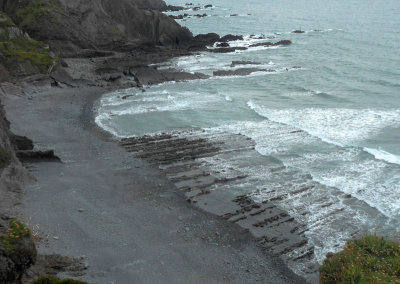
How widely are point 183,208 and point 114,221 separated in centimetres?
397

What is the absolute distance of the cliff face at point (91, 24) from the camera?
5905cm

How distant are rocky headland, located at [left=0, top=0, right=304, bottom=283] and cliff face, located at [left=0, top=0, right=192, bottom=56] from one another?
25.6 ft

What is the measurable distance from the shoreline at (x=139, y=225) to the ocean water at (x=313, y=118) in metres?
3.65

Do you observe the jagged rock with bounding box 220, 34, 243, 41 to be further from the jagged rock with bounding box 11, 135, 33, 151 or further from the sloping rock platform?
the jagged rock with bounding box 11, 135, 33, 151

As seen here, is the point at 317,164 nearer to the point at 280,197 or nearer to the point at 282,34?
the point at 280,197

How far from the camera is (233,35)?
8775 cm

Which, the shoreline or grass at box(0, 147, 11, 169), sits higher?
grass at box(0, 147, 11, 169)

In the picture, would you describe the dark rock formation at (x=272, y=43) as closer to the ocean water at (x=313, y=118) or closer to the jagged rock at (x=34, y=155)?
the ocean water at (x=313, y=118)

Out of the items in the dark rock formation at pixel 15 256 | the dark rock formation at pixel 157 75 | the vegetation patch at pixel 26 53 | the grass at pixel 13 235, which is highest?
the vegetation patch at pixel 26 53

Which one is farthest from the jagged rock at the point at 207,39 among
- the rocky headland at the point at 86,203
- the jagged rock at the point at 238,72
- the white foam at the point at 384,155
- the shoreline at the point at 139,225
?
the white foam at the point at 384,155

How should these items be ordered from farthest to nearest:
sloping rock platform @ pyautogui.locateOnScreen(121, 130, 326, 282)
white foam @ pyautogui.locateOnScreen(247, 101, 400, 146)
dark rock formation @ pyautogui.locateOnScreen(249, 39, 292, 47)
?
dark rock formation @ pyautogui.locateOnScreen(249, 39, 292, 47) < white foam @ pyautogui.locateOnScreen(247, 101, 400, 146) < sloping rock platform @ pyautogui.locateOnScreen(121, 130, 326, 282)

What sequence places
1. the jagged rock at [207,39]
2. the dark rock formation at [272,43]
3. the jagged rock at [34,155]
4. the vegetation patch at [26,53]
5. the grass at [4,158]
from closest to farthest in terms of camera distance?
1. the grass at [4,158]
2. the jagged rock at [34,155]
3. the vegetation patch at [26,53]
4. the jagged rock at [207,39]
5. the dark rock formation at [272,43]

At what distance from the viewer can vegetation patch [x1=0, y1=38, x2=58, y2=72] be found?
152 ft

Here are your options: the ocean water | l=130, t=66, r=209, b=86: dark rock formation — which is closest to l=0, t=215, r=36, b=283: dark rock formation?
the ocean water
